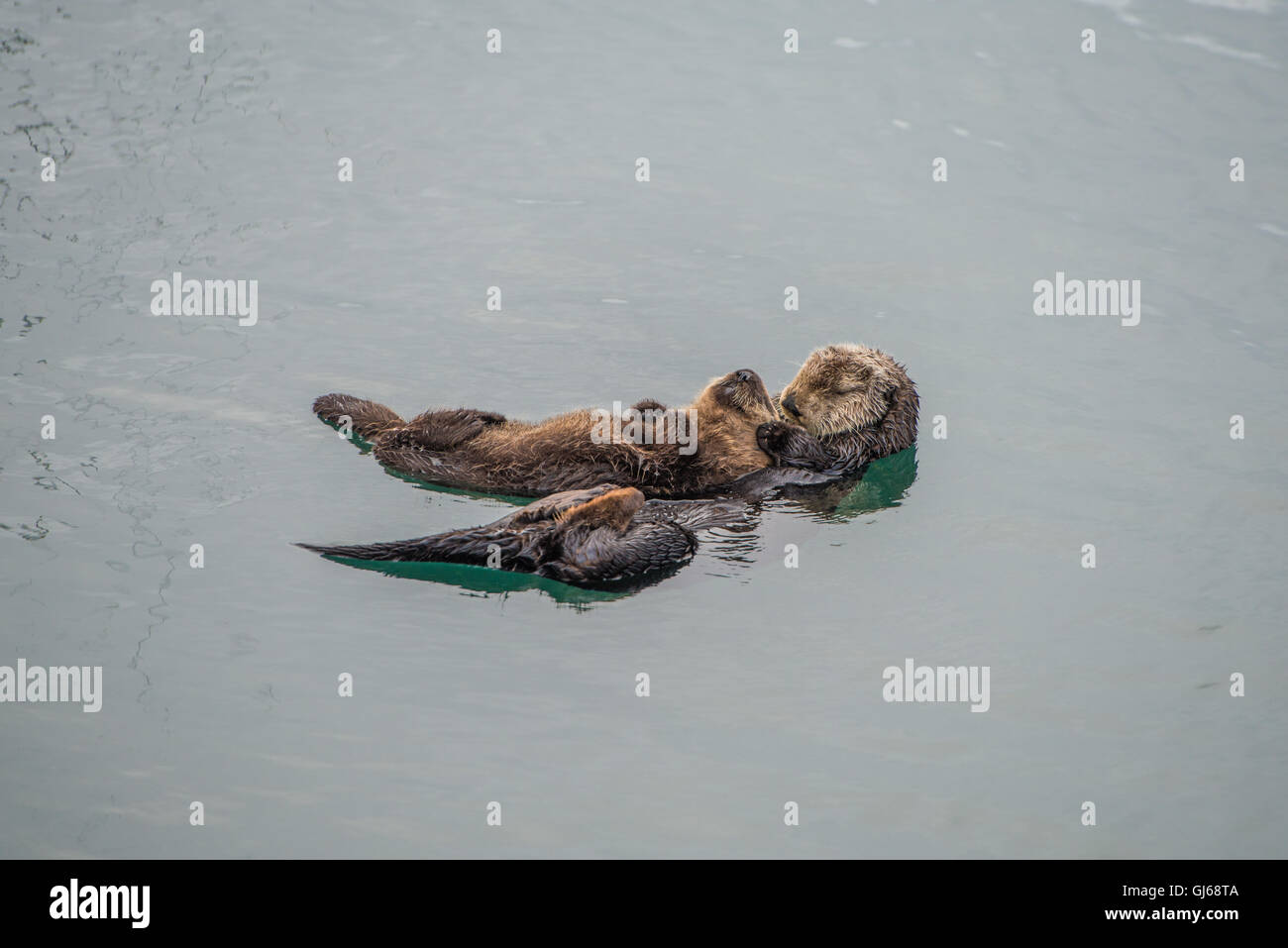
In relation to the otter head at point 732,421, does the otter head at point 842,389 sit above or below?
above

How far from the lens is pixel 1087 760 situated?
5.32 m

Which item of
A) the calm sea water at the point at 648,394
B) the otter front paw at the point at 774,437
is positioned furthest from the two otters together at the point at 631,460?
the calm sea water at the point at 648,394

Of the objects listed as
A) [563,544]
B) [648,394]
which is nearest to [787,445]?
[648,394]

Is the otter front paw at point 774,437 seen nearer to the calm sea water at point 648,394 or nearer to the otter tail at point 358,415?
the calm sea water at point 648,394

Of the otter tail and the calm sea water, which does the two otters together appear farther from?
the calm sea water

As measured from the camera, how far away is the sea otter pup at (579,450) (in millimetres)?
6570

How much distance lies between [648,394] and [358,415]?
165 centimetres

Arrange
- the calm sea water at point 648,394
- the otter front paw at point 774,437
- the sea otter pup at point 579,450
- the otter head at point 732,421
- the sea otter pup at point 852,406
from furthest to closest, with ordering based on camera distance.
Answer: the sea otter pup at point 852,406 → the otter front paw at point 774,437 → the otter head at point 732,421 → the sea otter pup at point 579,450 → the calm sea water at point 648,394

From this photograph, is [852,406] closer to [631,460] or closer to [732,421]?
[732,421]

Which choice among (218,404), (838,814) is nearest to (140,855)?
(838,814)

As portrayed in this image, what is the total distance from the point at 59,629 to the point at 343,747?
146cm

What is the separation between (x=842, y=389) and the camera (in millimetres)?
7426

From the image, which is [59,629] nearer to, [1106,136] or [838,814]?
[838,814]

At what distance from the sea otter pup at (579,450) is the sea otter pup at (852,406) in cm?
46
